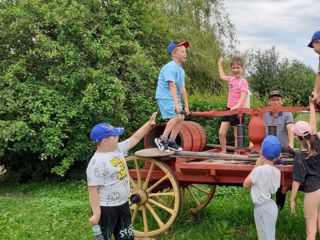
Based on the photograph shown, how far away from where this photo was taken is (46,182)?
11992 mm

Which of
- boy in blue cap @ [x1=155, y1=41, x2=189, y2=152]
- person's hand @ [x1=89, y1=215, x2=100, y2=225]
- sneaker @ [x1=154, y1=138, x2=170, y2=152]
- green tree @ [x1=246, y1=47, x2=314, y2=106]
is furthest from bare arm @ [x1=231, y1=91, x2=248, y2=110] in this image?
green tree @ [x1=246, y1=47, x2=314, y2=106]

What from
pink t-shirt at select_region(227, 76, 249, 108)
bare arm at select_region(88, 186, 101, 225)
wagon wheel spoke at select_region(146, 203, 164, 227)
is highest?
pink t-shirt at select_region(227, 76, 249, 108)

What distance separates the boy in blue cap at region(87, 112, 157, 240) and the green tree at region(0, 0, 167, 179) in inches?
217

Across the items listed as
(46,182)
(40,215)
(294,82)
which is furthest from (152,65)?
(294,82)

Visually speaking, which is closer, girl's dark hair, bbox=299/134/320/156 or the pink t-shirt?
girl's dark hair, bbox=299/134/320/156

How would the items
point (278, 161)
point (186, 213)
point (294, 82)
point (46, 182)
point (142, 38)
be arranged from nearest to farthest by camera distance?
point (278, 161), point (186, 213), point (46, 182), point (142, 38), point (294, 82)

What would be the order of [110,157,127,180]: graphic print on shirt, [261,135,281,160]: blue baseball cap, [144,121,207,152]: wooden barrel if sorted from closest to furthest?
[110,157,127,180]: graphic print on shirt → [261,135,281,160]: blue baseball cap → [144,121,207,152]: wooden barrel

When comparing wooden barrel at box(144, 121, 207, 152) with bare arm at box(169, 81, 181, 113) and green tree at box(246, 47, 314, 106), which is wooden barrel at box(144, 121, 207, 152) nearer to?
bare arm at box(169, 81, 181, 113)

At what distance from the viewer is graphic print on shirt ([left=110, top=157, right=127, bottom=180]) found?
4.90m

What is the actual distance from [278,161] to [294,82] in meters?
19.9

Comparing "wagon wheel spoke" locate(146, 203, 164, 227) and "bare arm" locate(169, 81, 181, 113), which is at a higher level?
"bare arm" locate(169, 81, 181, 113)

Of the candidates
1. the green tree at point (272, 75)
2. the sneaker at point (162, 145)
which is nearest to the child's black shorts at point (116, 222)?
the sneaker at point (162, 145)

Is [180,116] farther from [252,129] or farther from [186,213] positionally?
[186,213]

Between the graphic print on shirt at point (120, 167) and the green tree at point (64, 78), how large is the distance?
5.52 meters
